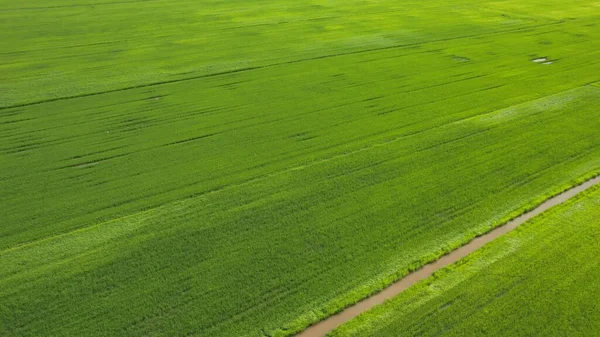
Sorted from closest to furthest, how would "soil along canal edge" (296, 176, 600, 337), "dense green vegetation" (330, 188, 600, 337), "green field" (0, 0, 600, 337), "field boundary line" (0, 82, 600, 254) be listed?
"dense green vegetation" (330, 188, 600, 337), "soil along canal edge" (296, 176, 600, 337), "green field" (0, 0, 600, 337), "field boundary line" (0, 82, 600, 254)

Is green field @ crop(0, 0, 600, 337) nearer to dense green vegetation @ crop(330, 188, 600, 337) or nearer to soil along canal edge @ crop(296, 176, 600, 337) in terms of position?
soil along canal edge @ crop(296, 176, 600, 337)

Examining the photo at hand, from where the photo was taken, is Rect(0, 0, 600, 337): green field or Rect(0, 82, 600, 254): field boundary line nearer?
Rect(0, 0, 600, 337): green field

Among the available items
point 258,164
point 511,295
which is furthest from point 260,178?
point 511,295

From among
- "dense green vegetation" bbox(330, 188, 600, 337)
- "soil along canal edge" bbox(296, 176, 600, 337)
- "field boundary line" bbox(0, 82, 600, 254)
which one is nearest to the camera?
"dense green vegetation" bbox(330, 188, 600, 337)

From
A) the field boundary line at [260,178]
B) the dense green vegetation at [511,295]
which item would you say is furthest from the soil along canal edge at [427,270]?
the field boundary line at [260,178]

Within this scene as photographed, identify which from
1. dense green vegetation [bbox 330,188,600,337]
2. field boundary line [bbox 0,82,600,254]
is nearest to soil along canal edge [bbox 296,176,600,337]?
dense green vegetation [bbox 330,188,600,337]

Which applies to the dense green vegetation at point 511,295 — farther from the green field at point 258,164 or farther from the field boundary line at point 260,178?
the field boundary line at point 260,178

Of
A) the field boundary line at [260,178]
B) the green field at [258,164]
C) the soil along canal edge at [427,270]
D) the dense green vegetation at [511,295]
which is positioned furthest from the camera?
the field boundary line at [260,178]
